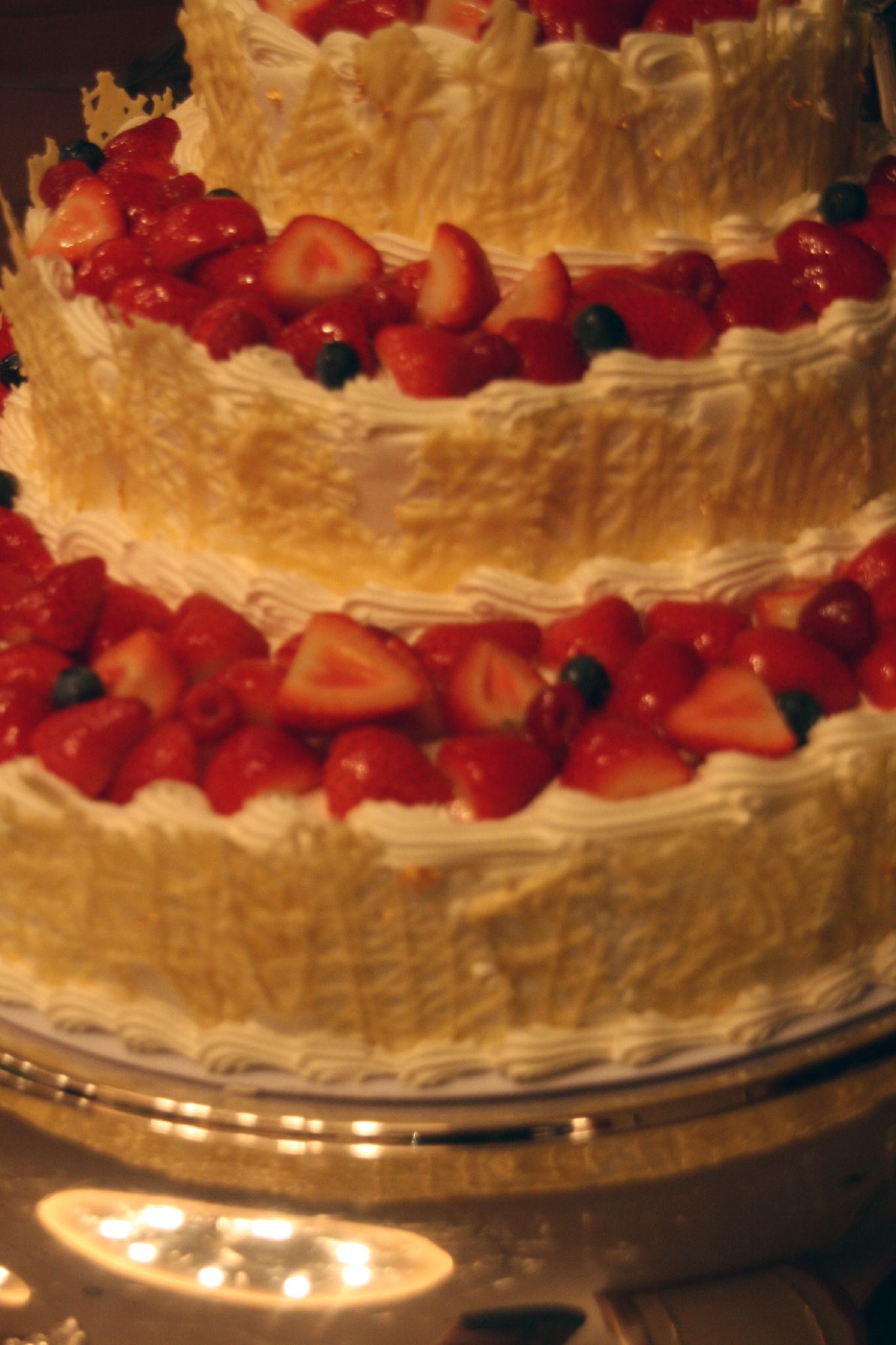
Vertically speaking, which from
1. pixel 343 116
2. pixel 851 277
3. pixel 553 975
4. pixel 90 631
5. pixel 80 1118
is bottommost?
pixel 80 1118

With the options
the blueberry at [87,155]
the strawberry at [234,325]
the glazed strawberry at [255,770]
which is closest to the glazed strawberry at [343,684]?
the glazed strawberry at [255,770]

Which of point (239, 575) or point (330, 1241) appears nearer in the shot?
point (330, 1241)

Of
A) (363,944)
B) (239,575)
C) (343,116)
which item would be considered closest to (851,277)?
(343,116)

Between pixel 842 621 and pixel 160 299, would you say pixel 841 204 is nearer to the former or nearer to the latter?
pixel 842 621

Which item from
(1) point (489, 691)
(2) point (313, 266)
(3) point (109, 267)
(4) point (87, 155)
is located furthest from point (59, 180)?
(1) point (489, 691)

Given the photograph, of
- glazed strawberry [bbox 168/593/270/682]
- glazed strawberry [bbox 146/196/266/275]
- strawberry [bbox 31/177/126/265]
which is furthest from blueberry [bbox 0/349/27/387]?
glazed strawberry [bbox 168/593/270/682]

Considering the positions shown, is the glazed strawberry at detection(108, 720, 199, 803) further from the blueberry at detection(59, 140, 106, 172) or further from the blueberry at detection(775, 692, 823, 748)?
the blueberry at detection(59, 140, 106, 172)

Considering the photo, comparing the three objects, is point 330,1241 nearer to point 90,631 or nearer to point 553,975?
point 553,975
